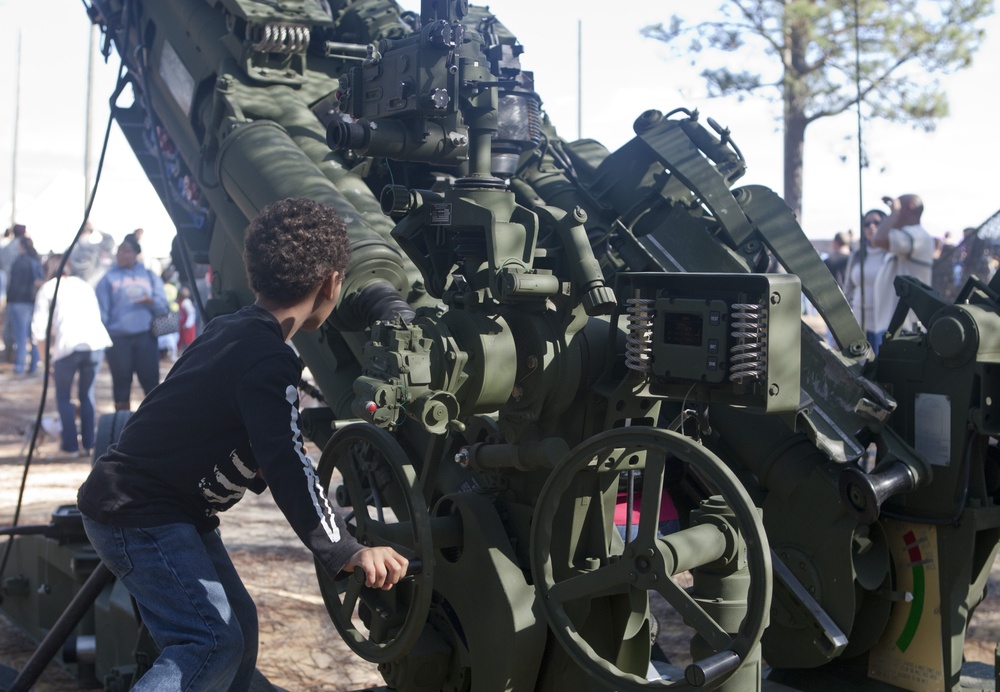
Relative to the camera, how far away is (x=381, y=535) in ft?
12.3

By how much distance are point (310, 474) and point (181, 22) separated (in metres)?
4.10

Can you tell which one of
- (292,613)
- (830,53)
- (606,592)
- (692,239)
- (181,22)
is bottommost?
(292,613)

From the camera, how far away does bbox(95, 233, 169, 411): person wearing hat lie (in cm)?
976

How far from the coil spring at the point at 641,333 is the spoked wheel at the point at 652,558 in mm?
247

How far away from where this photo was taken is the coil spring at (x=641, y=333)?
10.6 ft

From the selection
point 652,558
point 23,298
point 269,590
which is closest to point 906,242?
point 269,590

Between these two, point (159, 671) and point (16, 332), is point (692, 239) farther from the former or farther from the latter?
point (16, 332)

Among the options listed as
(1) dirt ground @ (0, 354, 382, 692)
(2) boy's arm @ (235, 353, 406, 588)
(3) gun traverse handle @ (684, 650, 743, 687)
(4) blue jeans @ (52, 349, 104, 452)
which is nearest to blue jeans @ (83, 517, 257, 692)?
(2) boy's arm @ (235, 353, 406, 588)

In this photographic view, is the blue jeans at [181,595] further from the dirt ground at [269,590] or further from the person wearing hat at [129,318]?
the person wearing hat at [129,318]

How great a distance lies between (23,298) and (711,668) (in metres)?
14.1

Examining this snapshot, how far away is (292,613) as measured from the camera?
5.88 metres

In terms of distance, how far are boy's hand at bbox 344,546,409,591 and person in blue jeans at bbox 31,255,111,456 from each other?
755 centimetres

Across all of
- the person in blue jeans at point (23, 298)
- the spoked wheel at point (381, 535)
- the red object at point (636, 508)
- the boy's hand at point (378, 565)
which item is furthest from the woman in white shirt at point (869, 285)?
the person in blue jeans at point (23, 298)

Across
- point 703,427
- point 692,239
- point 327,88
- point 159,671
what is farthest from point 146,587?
point 327,88
